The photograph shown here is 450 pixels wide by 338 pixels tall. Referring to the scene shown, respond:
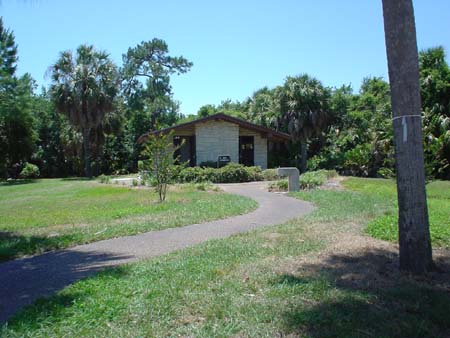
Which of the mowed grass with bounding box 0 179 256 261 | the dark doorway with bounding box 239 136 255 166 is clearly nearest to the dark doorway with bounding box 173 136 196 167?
the dark doorway with bounding box 239 136 255 166

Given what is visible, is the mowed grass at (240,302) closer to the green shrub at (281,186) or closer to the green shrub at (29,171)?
the green shrub at (281,186)

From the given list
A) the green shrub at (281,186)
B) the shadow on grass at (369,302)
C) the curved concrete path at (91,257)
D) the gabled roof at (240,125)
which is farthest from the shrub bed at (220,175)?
the shadow on grass at (369,302)

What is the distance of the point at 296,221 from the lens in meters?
9.62

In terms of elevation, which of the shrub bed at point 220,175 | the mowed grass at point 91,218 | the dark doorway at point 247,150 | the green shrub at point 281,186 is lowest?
the mowed grass at point 91,218

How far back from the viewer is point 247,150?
3111 centimetres

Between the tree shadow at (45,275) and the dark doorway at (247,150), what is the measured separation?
78.5ft

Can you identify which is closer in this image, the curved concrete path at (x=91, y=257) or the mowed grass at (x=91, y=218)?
the curved concrete path at (x=91, y=257)

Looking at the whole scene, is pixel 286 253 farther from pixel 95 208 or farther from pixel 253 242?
pixel 95 208

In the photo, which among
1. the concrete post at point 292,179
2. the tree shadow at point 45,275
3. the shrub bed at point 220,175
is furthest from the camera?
the shrub bed at point 220,175

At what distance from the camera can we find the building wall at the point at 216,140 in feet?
92.6

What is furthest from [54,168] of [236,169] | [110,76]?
[236,169]

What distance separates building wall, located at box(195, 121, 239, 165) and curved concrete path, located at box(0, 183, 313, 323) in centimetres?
1755

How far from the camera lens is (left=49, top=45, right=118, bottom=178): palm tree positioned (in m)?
32.9

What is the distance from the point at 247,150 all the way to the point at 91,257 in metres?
24.7
